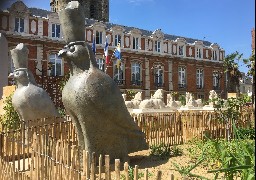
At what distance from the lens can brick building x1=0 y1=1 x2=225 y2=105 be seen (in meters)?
26.8

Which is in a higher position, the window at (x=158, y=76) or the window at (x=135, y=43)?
the window at (x=135, y=43)

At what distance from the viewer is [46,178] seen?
466 centimetres

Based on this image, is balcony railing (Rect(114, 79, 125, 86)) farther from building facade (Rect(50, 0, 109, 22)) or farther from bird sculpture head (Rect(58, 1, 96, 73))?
bird sculpture head (Rect(58, 1, 96, 73))

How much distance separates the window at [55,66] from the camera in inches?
1122

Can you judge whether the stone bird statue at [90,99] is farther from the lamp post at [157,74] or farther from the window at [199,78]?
the window at [199,78]

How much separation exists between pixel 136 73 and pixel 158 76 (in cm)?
273

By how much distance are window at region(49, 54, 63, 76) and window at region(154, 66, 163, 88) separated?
10.3 meters

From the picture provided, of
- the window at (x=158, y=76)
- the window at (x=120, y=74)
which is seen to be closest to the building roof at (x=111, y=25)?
the window at (x=158, y=76)

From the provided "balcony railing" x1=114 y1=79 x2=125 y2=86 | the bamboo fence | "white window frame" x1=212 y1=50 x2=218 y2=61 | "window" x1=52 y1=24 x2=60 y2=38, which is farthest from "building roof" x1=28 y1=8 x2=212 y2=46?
the bamboo fence

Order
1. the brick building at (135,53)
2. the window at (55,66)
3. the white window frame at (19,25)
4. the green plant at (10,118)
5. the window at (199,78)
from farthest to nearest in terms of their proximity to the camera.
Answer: the window at (199,78) < the window at (55,66) < the brick building at (135,53) < the white window frame at (19,25) < the green plant at (10,118)

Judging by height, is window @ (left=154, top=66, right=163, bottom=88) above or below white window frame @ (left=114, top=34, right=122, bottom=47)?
below

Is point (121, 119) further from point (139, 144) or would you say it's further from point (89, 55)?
point (89, 55)

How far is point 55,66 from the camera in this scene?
28703 mm

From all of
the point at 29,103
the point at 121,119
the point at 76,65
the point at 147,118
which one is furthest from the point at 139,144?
the point at 29,103
